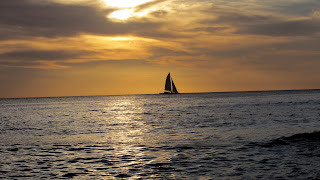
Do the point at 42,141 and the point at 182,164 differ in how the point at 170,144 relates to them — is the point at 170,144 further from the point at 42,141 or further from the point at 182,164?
the point at 42,141

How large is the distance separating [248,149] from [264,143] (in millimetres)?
3136

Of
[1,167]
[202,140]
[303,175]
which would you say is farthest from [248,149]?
[1,167]

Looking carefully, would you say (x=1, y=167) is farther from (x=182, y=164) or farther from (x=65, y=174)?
(x=182, y=164)

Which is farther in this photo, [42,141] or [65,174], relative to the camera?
[42,141]

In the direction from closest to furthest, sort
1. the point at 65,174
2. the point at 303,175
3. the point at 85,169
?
the point at 303,175 < the point at 65,174 < the point at 85,169

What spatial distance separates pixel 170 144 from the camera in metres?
26.1

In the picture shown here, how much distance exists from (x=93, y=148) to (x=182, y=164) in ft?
29.5

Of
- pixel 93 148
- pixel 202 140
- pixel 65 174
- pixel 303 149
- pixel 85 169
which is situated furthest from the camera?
pixel 202 140

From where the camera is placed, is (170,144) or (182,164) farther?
(170,144)

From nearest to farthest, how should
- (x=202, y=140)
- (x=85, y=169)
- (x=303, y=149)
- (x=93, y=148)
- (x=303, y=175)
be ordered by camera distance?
(x=303, y=175), (x=85, y=169), (x=303, y=149), (x=93, y=148), (x=202, y=140)

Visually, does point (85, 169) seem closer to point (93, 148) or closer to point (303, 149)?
point (93, 148)

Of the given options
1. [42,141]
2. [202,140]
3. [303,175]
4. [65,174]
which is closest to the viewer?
[303,175]

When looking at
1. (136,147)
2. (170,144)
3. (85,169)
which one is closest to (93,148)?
(136,147)

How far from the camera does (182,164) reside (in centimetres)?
1827
